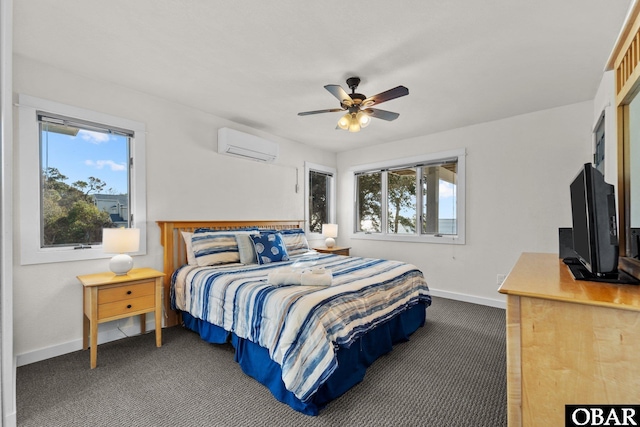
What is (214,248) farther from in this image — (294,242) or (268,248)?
(294,242)

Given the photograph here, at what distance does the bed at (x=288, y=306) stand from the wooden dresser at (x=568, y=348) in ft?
3.36

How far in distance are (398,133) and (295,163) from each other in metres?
1.72

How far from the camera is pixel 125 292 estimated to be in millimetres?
2543

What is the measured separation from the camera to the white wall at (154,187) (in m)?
2.45

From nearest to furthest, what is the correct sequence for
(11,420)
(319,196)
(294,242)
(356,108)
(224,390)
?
1. (11,420)
2. (224,390)
3. (356,108)
4. (294,242)
5. (319,196)

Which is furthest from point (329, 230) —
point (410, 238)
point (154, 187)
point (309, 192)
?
point (154, 187)

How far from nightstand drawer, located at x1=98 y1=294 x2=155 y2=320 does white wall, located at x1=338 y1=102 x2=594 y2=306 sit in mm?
3715

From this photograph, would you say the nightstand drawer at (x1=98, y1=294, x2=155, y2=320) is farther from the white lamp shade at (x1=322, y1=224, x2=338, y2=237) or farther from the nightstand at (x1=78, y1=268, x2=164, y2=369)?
the white lamp shade at (x1=322, y1=224, x2=338, y2=237)

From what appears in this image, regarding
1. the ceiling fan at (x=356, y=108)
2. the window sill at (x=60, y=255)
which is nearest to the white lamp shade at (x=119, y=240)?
the window sill at (x=60, y=255)

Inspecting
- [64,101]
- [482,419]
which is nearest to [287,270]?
[482,419]

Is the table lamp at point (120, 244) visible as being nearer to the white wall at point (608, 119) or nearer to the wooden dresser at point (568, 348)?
the wooden dresser at point (568, 348)

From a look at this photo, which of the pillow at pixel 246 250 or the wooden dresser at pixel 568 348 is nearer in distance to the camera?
the wooden dresser at pixel 568 348

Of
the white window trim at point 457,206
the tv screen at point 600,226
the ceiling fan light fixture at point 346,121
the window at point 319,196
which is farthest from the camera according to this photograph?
the window at point 319,196

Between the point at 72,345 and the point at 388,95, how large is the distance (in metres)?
3.55
